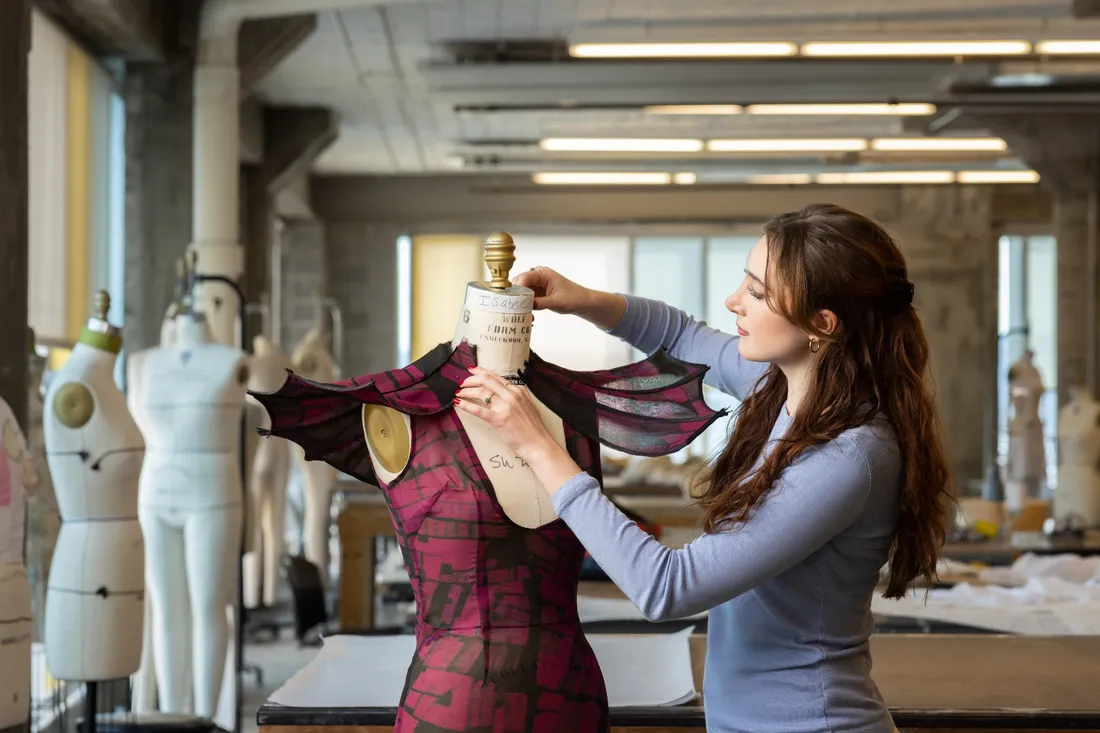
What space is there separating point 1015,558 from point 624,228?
8.33 m

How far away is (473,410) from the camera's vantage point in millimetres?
1609

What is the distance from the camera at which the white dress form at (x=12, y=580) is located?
259 cm

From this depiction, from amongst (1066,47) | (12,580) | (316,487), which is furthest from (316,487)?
(1066,47)

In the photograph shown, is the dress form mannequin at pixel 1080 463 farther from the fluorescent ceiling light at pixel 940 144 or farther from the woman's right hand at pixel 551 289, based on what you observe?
the woman's right hand at pixel 551 289

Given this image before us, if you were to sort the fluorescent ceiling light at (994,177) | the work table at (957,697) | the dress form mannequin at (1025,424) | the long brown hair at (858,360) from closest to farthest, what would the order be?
the long brown hair at (858,360) < the work table at (957,697) < the dress form mannequin at (1025,424) < the fluorescent ceiling light at (994,177)

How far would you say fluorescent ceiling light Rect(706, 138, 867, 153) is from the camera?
9.70 meters

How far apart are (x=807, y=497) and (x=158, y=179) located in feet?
17.4

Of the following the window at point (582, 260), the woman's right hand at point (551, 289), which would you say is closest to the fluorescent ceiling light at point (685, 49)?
the woman's right hand at point (551, 289)

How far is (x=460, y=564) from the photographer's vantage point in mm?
1660

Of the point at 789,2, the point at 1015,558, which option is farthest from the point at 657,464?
the point at 1015,558

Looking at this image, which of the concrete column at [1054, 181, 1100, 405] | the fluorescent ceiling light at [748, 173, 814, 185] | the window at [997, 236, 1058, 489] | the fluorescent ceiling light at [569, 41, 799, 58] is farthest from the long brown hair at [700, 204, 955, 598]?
the window at [997, 236, 1058, 489]

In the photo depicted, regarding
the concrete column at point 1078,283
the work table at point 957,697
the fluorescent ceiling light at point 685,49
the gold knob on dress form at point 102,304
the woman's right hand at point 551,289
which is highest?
the fluorescent ceiling light at point 685,49

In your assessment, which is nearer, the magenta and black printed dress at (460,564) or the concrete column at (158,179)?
the magenta and black printed dress at (460,564)

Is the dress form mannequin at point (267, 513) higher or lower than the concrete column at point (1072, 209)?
lower
